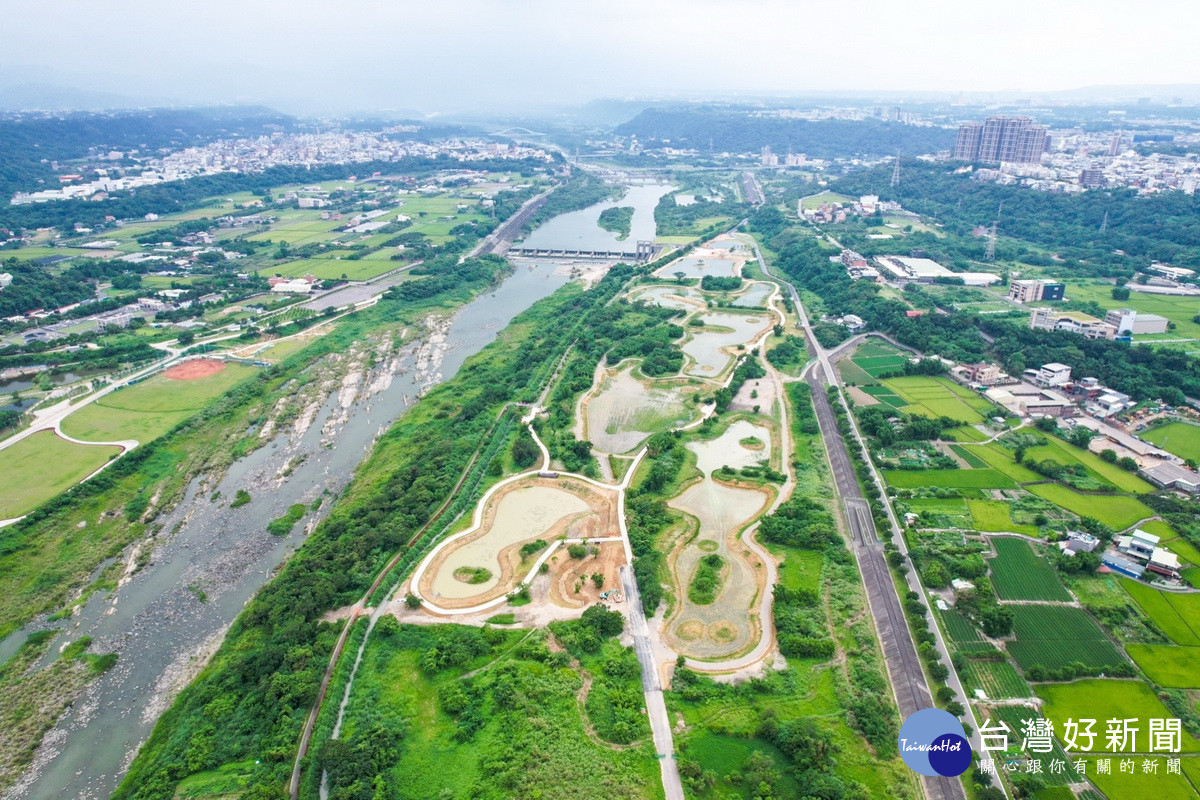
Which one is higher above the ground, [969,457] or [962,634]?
[969,457]

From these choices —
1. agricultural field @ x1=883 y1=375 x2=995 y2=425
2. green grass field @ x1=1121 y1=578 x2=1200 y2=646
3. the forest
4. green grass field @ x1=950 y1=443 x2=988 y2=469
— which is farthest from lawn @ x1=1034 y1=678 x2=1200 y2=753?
the forest

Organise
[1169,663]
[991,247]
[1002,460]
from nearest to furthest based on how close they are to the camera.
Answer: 1. [1169,663]
2. [1002,460]
3. [991,247]

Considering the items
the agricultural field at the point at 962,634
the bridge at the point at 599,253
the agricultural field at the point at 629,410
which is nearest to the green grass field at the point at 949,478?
the agricultural field at the point at 962,634

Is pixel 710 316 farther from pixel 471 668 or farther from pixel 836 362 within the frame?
pixel 471 668

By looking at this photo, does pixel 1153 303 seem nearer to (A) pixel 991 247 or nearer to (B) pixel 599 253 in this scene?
(A) pixel 991 247

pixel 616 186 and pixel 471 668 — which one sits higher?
pixel 616 186

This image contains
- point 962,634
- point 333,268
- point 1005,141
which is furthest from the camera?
point 1005,141

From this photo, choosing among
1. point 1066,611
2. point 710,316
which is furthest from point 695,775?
point 710,316

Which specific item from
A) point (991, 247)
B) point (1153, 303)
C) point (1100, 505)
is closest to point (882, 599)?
point (1100, 505)
